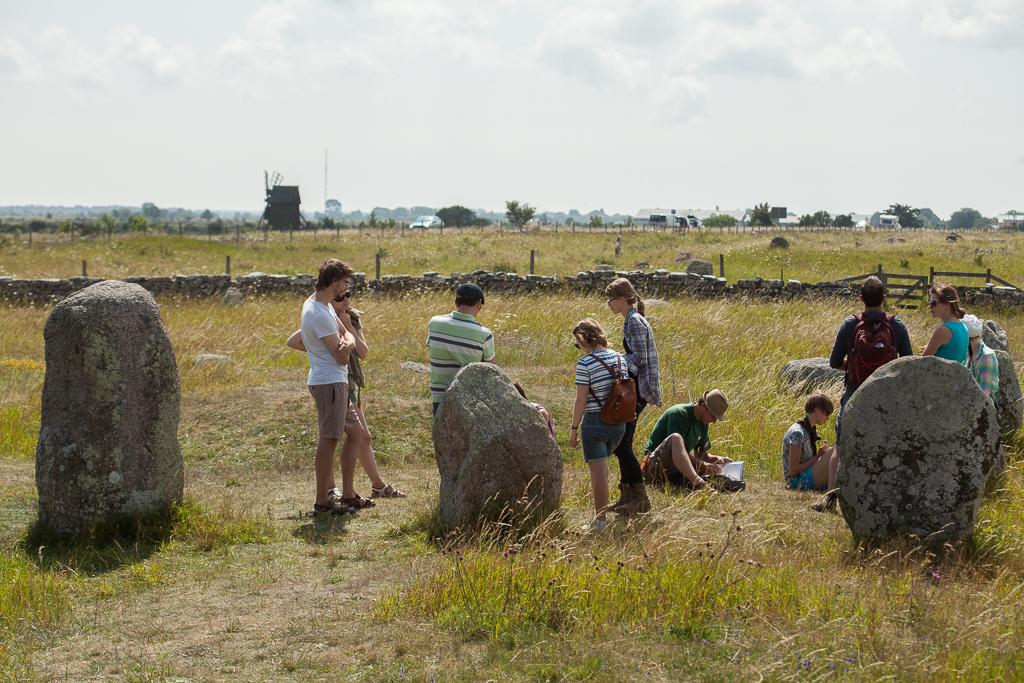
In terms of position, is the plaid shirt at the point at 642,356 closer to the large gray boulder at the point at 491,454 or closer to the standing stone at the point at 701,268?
the large gray boulder at the point at 491,454

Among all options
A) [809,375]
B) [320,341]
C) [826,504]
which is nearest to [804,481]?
[826,504]

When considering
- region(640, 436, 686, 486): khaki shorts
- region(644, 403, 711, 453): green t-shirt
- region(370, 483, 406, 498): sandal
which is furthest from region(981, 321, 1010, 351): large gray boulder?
region(370, 483, 406, 498): sandal

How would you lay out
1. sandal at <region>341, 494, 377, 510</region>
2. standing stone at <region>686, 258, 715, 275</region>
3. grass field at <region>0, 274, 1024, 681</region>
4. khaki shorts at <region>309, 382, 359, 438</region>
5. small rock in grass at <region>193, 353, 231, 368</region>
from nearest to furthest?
grass field at <region>0, 274, 1024, 681</region>
khaki shorts at <region>309, 382, 359, 438</region>
sandal at <region>341, 494, 377, 510</region>
small rock in grass at <region>193, 353, 231, 368</region>
standing stone at <region>686, 258, 715, 275</region>

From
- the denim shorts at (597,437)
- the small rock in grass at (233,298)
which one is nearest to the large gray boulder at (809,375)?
the denim shorts at (597,437)

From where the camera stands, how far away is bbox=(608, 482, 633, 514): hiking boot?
842cm

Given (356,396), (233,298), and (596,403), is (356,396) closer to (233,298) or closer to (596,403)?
(596,403)

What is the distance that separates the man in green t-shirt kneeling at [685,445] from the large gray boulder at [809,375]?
4.53m

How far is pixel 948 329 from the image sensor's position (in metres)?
9.36

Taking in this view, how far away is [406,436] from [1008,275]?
30.9 m

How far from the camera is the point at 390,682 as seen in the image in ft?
17.8

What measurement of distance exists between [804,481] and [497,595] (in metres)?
4.46

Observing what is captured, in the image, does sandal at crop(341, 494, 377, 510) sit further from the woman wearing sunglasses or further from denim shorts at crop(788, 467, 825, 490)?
denim shorts at crop(788, 467, 825, 490)

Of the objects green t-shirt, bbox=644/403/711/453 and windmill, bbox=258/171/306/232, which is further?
windmill, bbox=258/171/306/232

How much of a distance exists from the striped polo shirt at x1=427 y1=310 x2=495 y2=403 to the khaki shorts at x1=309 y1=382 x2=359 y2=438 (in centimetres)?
82
